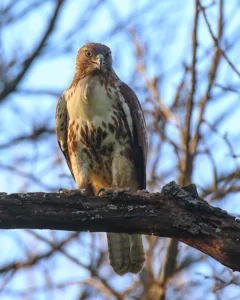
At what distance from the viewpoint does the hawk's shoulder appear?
19.5ft

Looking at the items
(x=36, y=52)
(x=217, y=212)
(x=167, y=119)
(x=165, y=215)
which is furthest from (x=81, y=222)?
(x=36, y=52)

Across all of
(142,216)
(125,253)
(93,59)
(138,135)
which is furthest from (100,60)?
(142,216)

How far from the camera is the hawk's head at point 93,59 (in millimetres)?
6264

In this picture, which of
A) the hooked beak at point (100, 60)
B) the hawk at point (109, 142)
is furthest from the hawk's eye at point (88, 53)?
the hawk at point (109, 142)

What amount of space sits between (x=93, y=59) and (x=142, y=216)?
2593 mm

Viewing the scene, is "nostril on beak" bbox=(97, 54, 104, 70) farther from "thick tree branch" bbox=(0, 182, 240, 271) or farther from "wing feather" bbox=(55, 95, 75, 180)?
"thick tree branch" bbox=(0, 182, 240, 271)

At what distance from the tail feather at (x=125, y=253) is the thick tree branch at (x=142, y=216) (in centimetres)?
152

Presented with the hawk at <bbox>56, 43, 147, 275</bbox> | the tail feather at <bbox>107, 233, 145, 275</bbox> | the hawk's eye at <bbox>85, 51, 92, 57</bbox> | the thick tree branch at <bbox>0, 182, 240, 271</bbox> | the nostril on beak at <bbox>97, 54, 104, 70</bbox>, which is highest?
the hawk's eye at <bbox>85, 51, 92, 57</bbox>

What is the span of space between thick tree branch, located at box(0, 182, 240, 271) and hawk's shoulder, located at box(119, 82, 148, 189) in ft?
5.23

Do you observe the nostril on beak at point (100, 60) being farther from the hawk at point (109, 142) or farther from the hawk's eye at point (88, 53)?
the hawk's eye at point (88, 53)

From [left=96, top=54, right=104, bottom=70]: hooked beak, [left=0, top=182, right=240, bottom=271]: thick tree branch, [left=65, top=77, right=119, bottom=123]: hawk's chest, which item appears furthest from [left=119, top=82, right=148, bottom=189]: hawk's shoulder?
[left=0, top=182, right=240, bottom=271]: thick tree branch

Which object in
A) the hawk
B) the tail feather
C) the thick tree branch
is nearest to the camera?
the thick tree branch

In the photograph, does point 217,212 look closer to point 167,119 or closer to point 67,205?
point 67,205

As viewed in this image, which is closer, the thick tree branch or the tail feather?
the thick tree branch
